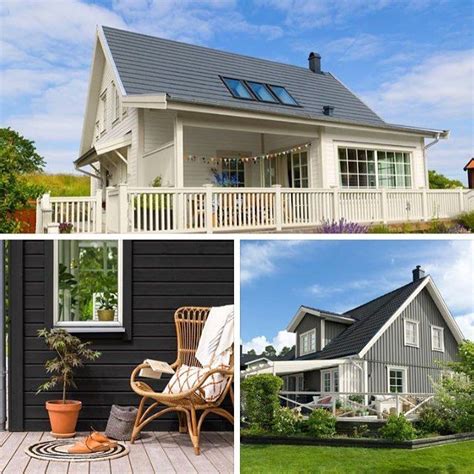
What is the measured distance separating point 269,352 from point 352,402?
67 cm

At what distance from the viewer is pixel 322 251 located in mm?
5258

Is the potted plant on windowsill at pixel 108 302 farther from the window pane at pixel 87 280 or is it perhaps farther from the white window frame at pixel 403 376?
the white window frame at pixel 403 376

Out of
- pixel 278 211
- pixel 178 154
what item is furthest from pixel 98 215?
pixel 278 211

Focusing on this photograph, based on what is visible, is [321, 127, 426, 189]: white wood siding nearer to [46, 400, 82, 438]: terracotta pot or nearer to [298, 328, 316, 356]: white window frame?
[298, 328, 316, 356]: white window frame

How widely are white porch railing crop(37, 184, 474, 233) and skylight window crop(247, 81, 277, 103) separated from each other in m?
3.15

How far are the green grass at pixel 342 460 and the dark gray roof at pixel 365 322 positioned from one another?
26.6 inches

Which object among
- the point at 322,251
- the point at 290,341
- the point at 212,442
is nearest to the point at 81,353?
the point at 212,442

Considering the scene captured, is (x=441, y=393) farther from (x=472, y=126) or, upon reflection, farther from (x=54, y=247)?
(x=472, y=126)

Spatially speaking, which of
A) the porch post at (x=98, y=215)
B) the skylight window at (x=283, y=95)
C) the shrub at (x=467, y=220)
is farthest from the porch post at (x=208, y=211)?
the skylight window at (x=283, y=95)

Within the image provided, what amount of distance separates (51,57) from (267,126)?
919 cm

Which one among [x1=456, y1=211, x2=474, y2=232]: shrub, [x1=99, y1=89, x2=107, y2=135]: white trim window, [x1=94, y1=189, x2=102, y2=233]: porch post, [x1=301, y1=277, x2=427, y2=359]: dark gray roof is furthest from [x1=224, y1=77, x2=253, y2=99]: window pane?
Answer: [x1=301, y1=277, x2=427, y2=359]: dark gray roof

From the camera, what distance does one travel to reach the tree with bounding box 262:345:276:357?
17.0 feet

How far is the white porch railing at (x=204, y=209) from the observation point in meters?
7.45

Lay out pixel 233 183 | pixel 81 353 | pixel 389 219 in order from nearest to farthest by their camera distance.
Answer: pixel 81 353, pixel 389 219, pixel 233 183
